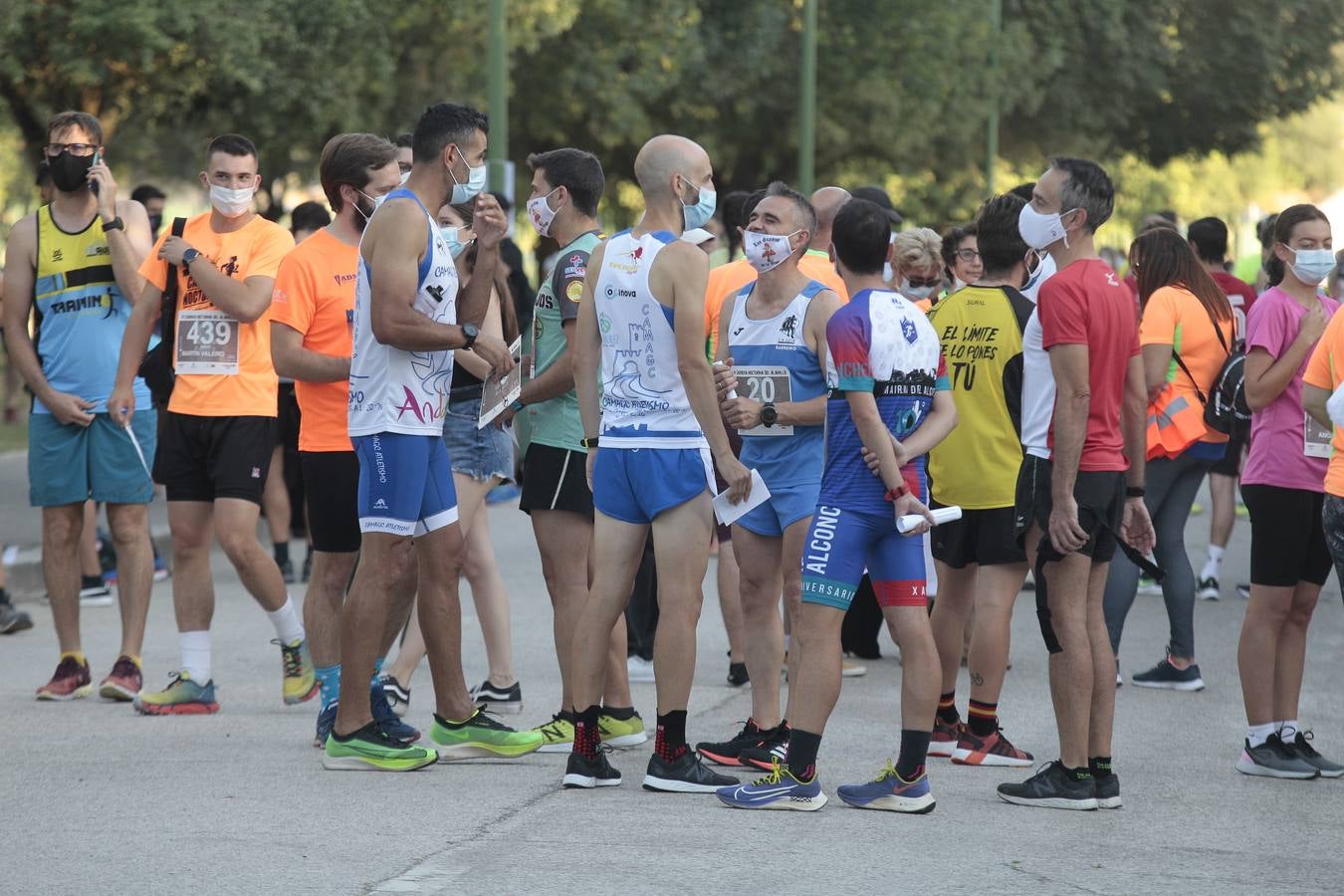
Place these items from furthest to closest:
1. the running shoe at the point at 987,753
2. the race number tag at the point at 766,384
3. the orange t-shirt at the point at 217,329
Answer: the orange t-shirt at the point at 217,329 < the running shoe at the point at 987,753 < the race number tag at the point at 766,384

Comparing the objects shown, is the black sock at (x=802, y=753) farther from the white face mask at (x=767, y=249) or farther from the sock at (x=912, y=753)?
the white face mask at (x=767, y=249)

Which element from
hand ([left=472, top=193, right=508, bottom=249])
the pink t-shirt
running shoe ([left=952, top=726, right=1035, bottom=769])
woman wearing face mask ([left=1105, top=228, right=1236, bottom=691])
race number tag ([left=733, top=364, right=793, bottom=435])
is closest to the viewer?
hand ([left=472, top=193, right=508, bottom=249])

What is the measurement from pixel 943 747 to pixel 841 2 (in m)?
23.9

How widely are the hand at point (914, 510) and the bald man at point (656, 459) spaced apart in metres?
0.51

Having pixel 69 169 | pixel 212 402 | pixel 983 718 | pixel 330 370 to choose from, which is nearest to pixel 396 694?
pixel 212 402

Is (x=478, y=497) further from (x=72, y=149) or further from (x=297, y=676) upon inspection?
(x=72, y=149)

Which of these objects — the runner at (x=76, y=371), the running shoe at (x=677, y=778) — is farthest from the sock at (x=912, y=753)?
the runner at (x=76, y=371)

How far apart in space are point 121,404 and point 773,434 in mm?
2845

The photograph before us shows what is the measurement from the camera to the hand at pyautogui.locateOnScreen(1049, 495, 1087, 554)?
5.95 m

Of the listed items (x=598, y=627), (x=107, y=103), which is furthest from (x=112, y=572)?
(x=107, y=103)

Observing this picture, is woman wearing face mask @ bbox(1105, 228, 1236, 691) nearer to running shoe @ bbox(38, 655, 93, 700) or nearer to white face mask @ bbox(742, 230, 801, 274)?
white face mask @ bbox(742, 230, 801, 274)

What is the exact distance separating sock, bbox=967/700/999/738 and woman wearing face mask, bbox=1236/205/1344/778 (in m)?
0.90

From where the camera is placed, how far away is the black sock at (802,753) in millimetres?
6004

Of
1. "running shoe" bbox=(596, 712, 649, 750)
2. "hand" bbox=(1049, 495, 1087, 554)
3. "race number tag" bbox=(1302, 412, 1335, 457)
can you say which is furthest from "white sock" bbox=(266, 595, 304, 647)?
"race number tag" bbox=(1302, 412, 1335, 457)
